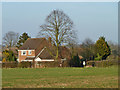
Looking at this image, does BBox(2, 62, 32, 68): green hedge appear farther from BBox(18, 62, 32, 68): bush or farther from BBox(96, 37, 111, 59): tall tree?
BBox(96, 37, 111, 59): tall tree

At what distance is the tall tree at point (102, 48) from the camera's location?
67.4 meters

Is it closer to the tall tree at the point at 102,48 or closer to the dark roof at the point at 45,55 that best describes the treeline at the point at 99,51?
the tall tree at the point at 102,48

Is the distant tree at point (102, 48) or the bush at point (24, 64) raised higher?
the distant tree at point (102, 48)

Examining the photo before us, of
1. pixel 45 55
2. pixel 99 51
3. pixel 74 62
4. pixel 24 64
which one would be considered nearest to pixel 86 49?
pixel 99 51

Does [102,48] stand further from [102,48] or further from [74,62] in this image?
[74,62]

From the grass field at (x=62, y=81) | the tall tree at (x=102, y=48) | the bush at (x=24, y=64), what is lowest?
the grass field at (x=62, y=81)

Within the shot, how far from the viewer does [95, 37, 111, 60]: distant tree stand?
221 feet

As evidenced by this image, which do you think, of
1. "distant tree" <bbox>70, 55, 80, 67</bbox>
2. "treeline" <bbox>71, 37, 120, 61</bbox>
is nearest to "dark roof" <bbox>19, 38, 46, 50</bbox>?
"treeline" <bbox>71, 37, 120, 61</bbox>

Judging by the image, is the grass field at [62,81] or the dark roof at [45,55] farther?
the dark roof at [45,55]

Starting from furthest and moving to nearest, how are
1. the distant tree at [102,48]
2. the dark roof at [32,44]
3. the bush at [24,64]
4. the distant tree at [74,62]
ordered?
the dark roof at [32,44] < the distant tree at [102,48] < the distant tree at [74,62] < the bush at [24,64]

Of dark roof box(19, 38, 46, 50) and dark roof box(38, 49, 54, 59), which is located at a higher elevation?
dark roof box(19, 38, 46, 50)

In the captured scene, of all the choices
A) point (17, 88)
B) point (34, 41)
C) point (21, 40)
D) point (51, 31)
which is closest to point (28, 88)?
point (17, 88)

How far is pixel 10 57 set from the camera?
73375 millimetres

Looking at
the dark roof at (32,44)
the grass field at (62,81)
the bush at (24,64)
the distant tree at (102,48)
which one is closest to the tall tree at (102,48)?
the distant tree at (102,48)
